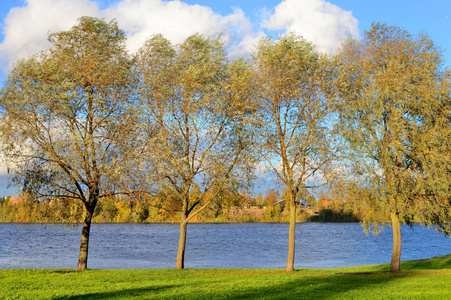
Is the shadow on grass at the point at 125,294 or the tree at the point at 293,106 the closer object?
the shadow on grass at the point at 125,294

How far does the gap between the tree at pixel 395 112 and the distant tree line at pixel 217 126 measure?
0.29 feet

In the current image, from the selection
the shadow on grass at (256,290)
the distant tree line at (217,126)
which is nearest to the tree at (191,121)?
the distant tree line at (217,126)

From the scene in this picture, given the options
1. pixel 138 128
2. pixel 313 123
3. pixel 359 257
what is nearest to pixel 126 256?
pixel 359 257

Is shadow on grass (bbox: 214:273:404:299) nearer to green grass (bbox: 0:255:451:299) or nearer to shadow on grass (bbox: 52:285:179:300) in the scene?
green grass (bbox: 0:255:451:299)

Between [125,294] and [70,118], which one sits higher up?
[70,118]

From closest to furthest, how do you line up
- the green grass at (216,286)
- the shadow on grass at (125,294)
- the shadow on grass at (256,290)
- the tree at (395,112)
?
the shadow on grass at (125,294) < the shadow on grass at (256,290) < the green grass at (216,286) < the tree at (395,112)

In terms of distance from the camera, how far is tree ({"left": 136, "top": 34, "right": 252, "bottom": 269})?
92.4 feet

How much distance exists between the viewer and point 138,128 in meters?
29.1

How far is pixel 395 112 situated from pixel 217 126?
35.9 ft

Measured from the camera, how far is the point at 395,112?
2730 cm

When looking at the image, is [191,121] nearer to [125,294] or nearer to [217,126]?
[217,126]

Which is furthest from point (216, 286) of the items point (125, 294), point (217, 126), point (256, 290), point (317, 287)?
point (217, 126)

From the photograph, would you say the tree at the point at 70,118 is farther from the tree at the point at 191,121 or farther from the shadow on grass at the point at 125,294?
the shadow on grass at the point at 125,294

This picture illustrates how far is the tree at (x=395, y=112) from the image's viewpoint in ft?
88.4
